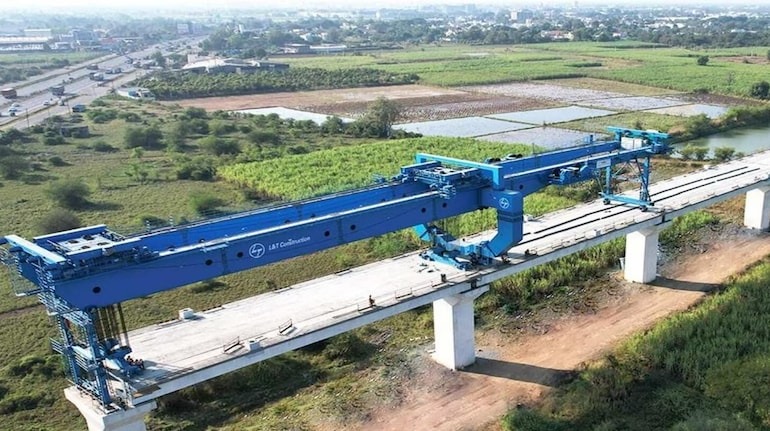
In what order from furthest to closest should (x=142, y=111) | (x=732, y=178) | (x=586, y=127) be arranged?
(x=142, y=111) < (x=586, y=127) < (x=732, y=178)

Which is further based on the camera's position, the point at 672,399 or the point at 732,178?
the point at 732,178

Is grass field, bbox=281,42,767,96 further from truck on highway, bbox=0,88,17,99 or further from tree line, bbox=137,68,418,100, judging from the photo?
truck on highway, bbox=0,88,17,99

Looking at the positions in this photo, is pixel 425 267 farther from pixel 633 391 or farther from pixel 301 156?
pixel 301 156

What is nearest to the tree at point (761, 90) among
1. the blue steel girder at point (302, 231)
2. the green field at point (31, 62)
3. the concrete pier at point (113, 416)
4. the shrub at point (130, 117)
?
the blue steel girder at point (302, 231)

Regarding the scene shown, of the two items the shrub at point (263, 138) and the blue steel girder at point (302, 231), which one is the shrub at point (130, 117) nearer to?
the shrub at point (263, 138)

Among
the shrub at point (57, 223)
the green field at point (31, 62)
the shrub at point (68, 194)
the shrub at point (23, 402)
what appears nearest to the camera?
the shrub at point (23, 402)

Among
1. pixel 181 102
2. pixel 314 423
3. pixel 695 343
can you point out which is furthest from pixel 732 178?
pixel 181 102

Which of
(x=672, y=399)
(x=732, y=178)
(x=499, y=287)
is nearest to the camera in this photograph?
(x=672, y=399)
